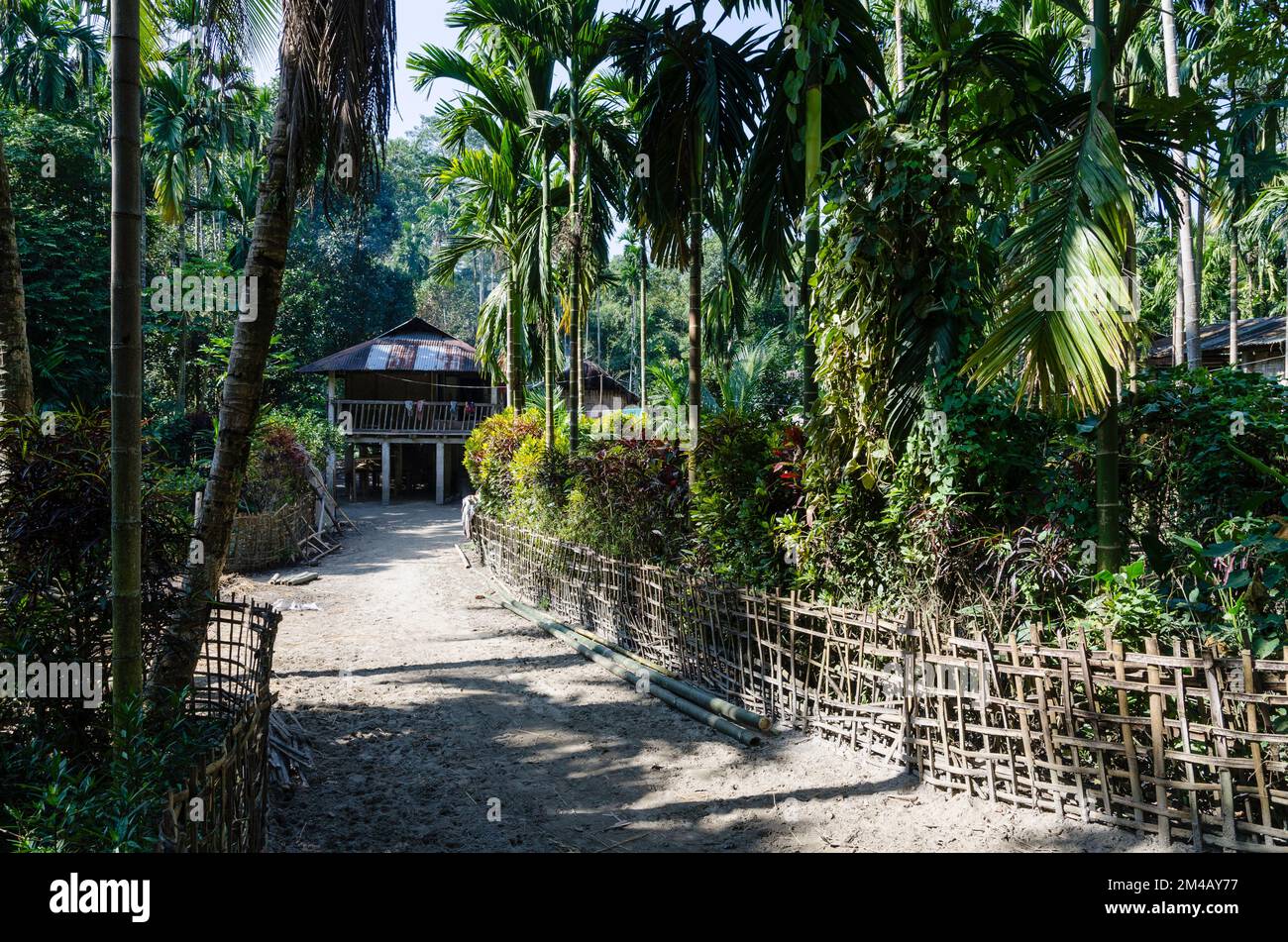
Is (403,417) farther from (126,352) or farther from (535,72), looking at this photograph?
(126,352)

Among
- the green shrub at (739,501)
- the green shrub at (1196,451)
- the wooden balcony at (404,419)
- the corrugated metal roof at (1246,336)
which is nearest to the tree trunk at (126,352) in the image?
the green shrub at (739,501)

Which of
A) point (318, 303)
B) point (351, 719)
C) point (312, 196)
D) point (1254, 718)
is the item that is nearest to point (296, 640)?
point (351, 719)

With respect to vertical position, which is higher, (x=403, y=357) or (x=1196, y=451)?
(x=403, y=357)

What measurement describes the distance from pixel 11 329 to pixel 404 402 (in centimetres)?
2377

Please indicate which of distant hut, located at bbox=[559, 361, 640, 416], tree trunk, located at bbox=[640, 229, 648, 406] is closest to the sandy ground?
tree trunk, located at bbox=[640, 229, 648, 406]

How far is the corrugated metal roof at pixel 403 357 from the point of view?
2773 centimetres

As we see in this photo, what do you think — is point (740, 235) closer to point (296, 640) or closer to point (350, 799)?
point (350, 799)

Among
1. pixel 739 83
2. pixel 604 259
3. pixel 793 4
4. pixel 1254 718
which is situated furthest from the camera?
pixel 604 259

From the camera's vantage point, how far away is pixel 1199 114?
450 cm

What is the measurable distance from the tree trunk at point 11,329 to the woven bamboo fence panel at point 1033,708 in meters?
5.05

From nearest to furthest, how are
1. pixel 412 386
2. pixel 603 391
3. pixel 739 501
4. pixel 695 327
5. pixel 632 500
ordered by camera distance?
1. pixel 739 501
2. pixel 695 327
3. pixel 632 500
4. pixel 412 386
5. pixel 603 391

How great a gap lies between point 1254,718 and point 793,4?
6.01m

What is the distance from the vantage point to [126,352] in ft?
10.8

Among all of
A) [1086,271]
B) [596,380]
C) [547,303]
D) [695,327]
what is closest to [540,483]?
[547,303]
